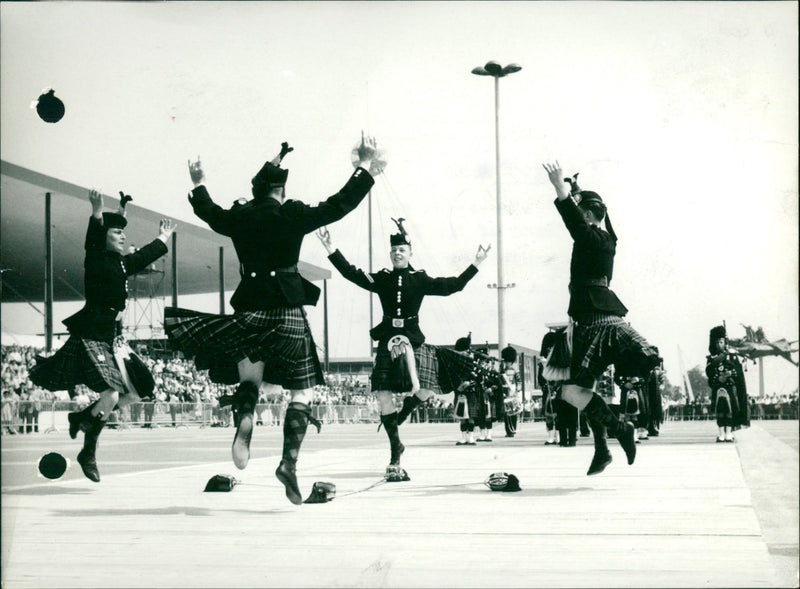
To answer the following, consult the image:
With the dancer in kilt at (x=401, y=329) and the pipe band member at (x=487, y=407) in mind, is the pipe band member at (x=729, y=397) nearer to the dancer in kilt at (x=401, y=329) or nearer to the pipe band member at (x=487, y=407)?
the pipe band member at (x=487, y=407)

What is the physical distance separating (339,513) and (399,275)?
1.63 metres

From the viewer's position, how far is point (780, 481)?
6.34m

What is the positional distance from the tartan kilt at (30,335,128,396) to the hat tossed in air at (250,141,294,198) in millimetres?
1265

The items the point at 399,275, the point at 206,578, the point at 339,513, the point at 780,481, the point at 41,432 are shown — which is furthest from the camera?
the point at 41,432

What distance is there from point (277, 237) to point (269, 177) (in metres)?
0.29

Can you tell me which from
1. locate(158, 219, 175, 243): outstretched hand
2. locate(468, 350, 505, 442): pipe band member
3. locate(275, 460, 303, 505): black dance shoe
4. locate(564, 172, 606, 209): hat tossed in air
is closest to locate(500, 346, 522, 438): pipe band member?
locate(468, 350, 505, 442): pipe band member

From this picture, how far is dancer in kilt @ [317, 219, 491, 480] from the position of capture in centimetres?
548

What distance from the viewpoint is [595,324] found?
483 cm

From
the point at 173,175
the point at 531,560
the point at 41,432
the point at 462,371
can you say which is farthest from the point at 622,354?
the point at 41,432

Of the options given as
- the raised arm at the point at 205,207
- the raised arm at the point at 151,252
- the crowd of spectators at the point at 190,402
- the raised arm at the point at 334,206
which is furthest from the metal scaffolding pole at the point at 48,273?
the raised arm at the point at 334,206

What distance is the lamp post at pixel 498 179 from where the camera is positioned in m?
4.58

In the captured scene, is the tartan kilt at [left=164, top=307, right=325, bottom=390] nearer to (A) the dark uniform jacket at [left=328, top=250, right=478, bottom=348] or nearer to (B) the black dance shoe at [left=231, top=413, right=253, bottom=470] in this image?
(B) the black dance shoe at [left=231, top=413, right=253, bottom=470]

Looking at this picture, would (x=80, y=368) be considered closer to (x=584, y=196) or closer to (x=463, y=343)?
(x=463, y=343)

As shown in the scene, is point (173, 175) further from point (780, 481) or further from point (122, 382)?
point (780, 481)
